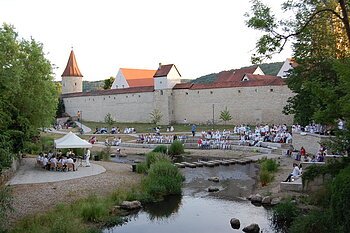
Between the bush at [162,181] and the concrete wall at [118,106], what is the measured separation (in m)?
36.6

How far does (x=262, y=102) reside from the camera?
145 ft

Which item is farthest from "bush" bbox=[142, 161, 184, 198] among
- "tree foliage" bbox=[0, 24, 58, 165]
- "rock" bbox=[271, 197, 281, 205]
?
"tree foliage" bbox=[0, 24, 58, 165]

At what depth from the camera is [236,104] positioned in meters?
46.2

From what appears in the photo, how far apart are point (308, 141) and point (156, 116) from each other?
28.8 meters

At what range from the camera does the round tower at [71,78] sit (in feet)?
249

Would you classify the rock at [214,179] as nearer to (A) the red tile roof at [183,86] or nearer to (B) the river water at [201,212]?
(B) the river water at [201,212]

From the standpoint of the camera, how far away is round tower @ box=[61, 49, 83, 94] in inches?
2987

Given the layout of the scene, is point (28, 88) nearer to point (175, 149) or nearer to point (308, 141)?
point (175, 149)

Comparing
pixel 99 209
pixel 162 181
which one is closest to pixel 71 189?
pixel 99 209

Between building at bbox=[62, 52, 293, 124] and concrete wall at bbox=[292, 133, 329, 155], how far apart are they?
1570cm

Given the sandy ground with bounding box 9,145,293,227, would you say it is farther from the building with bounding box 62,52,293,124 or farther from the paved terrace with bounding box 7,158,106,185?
the building with bounding box 62,52,293,124

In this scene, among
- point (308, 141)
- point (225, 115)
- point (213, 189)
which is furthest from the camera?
point (225, 115)

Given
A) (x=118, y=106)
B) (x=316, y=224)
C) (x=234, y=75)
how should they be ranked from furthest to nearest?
(x=234, y=75), (x=118, y=106), (x=316, y=224)

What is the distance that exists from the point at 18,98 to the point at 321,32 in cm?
1434
